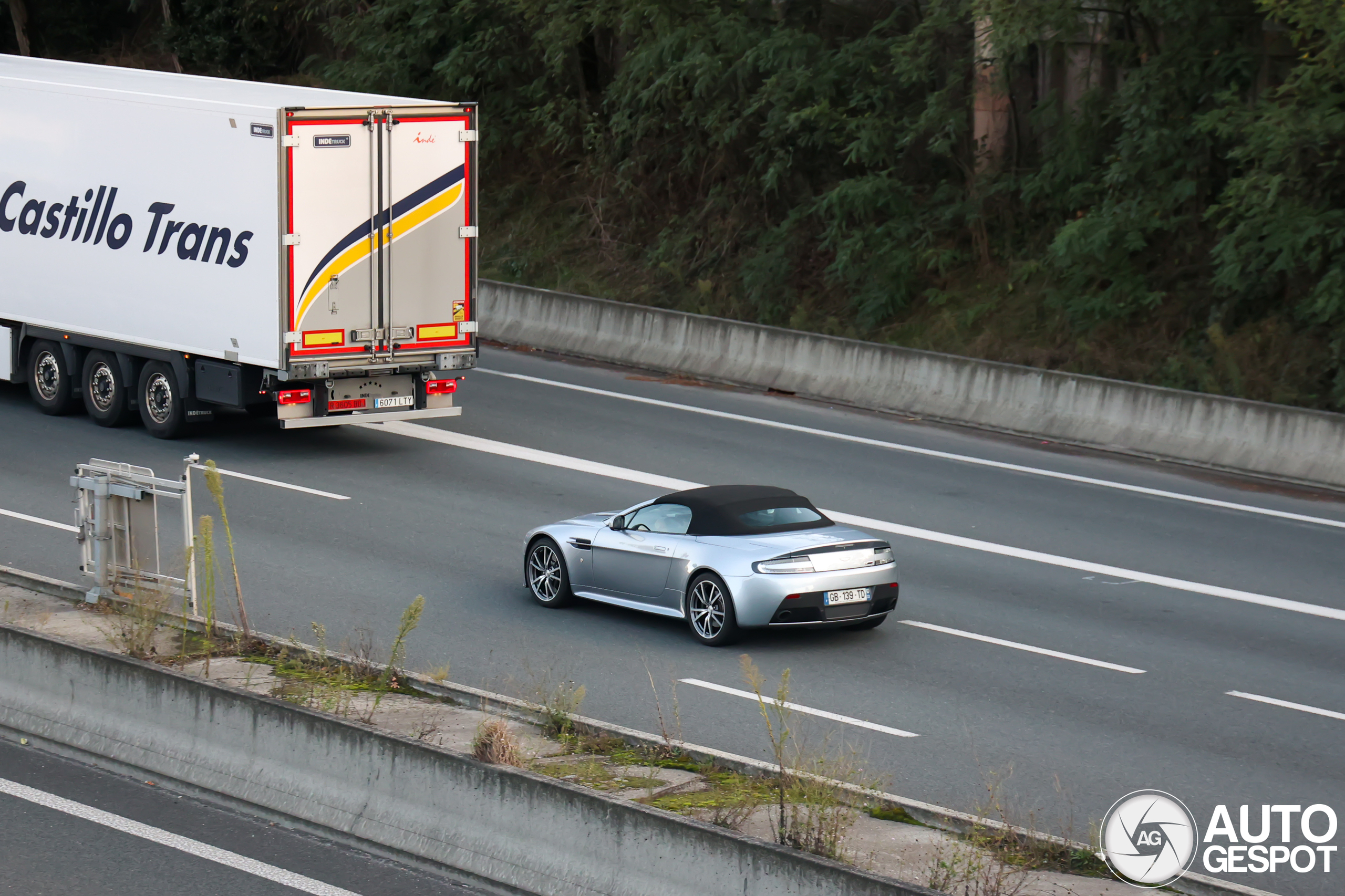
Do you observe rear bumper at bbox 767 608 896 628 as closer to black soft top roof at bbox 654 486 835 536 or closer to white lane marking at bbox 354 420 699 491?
black soft top roof at bbox 654 486 835 536

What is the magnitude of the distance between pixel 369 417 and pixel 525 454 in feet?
6.19

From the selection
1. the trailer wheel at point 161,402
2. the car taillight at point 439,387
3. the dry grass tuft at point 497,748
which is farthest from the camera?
the car taillight at point 439,387

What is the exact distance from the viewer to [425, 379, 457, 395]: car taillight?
21.7m

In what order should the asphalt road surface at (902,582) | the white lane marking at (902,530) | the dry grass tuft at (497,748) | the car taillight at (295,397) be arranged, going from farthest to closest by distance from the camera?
1. the car taillight at (295,397)
2. the white lane marking at (902,530)
3. the asphalt road surface at (902,582)
4. the dry grass tuft at (497,748)

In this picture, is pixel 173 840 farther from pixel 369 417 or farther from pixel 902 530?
pixel 369 417

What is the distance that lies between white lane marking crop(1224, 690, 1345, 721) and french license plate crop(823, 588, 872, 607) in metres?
2.82

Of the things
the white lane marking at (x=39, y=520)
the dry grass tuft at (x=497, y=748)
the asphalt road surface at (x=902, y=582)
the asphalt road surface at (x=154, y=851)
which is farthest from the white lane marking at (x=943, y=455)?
the asphalt road surface at (x=154, y=851)

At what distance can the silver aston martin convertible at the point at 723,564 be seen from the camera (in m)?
14.1

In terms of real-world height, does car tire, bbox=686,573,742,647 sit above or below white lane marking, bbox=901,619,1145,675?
above

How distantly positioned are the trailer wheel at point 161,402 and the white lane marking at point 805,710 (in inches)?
403

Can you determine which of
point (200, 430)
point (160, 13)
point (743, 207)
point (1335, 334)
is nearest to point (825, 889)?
point (200, 430)

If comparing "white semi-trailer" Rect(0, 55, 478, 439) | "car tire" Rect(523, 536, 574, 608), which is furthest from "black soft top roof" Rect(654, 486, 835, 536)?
"white semi-trailer" Rect(0, 55, 478, 439)

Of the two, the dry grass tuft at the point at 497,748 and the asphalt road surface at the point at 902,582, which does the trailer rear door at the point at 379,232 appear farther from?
the dry grass tuft at the point at 497,748

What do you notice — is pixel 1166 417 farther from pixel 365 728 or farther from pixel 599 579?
pixel 365 728
